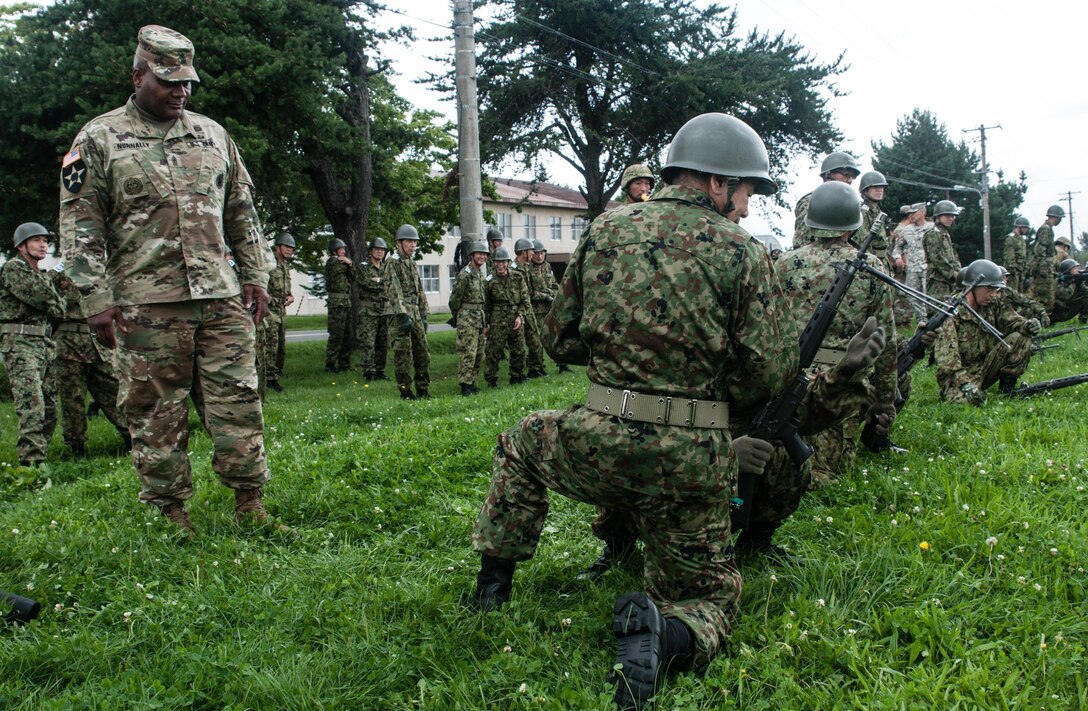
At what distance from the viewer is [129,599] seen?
3629 millimetres

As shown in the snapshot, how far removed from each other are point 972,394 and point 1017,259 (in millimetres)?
9557

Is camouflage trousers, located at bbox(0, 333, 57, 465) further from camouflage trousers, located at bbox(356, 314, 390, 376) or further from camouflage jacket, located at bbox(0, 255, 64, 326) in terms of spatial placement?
camouflage trousers, located at bbox(356, 314, 390, 376)

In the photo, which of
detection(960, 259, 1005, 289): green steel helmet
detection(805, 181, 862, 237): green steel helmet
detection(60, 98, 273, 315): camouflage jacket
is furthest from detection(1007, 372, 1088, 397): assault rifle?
detection(60, 98, 273, 315): camouflage jacket

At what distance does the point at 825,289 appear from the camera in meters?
5.12

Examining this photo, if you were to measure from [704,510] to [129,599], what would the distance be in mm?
2595

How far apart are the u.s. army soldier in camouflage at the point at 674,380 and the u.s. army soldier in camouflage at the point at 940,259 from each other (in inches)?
431

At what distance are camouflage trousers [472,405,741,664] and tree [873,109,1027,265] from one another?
3927 centimetres

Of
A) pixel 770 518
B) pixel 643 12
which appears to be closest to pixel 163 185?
pixel 770 518

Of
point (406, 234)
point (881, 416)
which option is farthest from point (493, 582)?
point (406, 234)

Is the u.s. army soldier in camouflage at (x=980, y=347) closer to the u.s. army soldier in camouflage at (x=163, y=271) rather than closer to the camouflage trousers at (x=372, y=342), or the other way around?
the u.s. army soldier in camouflage at (x=163, y=271)

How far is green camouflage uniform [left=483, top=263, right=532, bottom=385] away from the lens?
498 inches

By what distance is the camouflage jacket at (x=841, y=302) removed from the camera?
5098 mm

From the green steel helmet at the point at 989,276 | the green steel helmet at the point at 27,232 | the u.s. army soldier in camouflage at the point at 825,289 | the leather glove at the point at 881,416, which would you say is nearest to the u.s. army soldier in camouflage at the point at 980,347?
the green steel helmet at the point at 989,276

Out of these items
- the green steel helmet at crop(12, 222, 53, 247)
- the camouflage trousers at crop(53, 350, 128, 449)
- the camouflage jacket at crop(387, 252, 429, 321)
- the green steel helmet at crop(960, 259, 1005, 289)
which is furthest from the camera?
the camouflage jacket at crop(387, 252, 429, 321)
